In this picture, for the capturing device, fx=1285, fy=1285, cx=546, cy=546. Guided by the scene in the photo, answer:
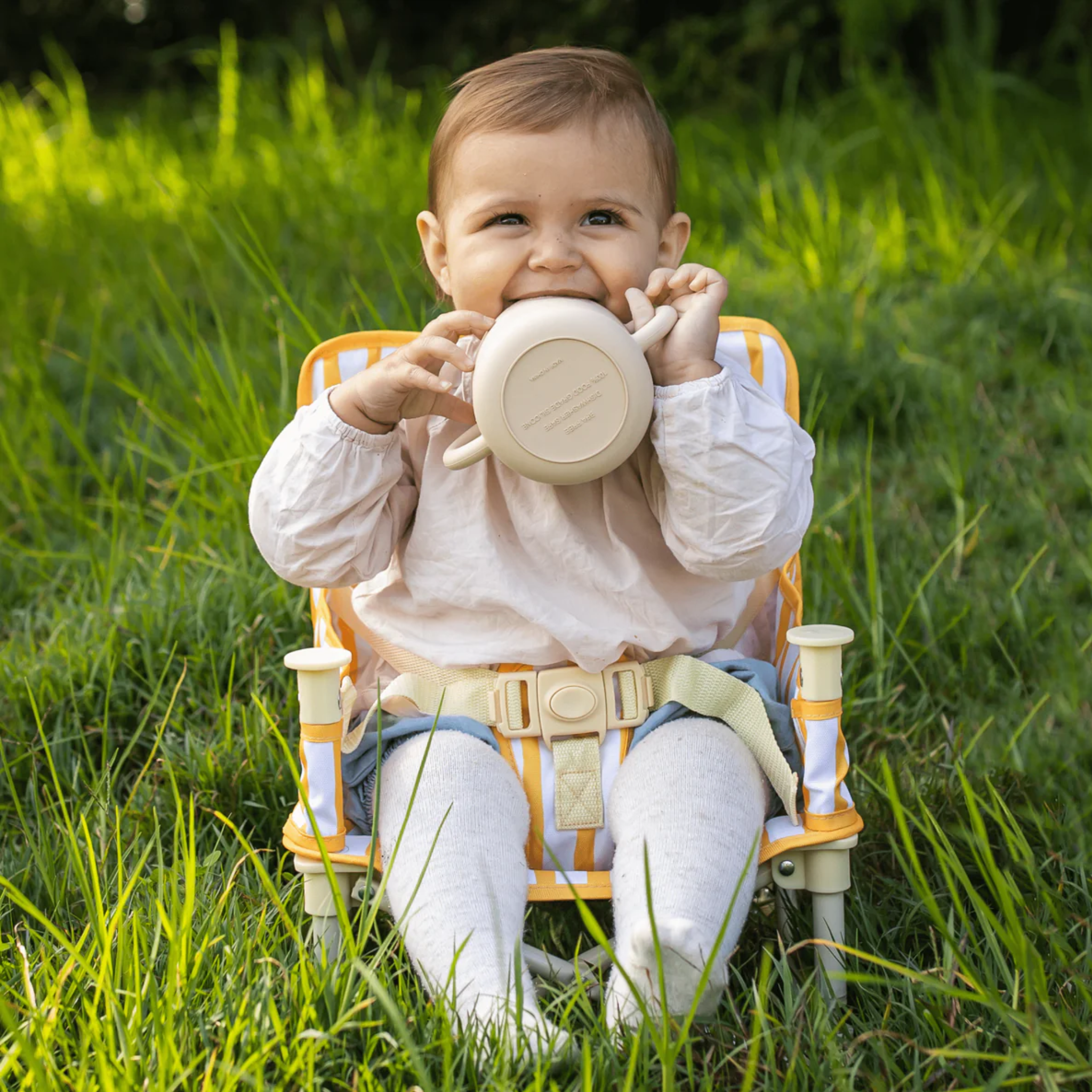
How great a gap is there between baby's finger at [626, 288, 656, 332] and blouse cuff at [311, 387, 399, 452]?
1.12 feet

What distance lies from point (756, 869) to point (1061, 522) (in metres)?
1.38

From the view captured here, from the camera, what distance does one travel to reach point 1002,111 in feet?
15.1

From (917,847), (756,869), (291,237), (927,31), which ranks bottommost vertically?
(917,847)

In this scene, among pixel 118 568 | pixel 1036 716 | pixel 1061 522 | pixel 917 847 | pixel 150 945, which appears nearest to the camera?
pixel 150 945

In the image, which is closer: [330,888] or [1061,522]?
[330,888]

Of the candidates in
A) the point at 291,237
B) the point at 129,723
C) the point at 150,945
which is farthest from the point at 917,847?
the point at 291,237

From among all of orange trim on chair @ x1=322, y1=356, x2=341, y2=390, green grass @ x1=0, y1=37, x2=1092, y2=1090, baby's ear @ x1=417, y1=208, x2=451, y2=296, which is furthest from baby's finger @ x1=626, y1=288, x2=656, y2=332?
green grass @ x1=0, y1=37, x2=1092, y2=1090

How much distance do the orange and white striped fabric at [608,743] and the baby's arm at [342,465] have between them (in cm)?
15

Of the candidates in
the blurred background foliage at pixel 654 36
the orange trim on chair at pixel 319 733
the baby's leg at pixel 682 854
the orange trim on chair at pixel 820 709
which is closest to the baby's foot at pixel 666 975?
the baby's leg at pixel 682 854

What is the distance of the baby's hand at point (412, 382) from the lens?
1.55 meters

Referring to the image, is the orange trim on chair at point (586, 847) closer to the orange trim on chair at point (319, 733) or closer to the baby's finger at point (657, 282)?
the orange trim on chair at point (319, 733)

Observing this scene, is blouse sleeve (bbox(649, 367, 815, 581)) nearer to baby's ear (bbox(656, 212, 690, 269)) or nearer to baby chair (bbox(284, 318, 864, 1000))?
baby chair (bbox(284, 318, 864, 1000))

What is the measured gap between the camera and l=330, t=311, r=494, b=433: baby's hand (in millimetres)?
1549

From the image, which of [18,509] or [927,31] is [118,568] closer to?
[18,509]
